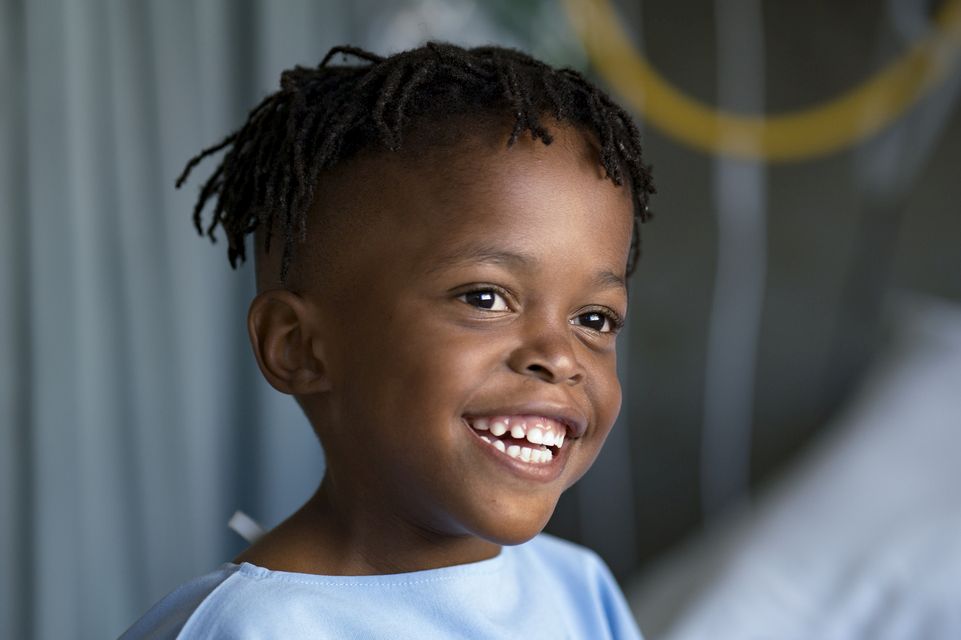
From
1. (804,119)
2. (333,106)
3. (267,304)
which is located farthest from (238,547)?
(804,119)

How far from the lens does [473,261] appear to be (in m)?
0.73

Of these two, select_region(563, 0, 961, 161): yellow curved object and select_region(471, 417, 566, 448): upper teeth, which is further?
select_region(563, 0, 961, 161): yellow curved object

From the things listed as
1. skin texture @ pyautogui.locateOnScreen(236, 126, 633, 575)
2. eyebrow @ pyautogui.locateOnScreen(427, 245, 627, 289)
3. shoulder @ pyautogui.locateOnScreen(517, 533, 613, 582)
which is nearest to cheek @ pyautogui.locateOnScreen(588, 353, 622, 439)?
skin texture @ pyautogui.locateOnScreen(236, 126, 633, 575)

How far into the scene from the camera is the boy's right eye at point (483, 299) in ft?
2.43

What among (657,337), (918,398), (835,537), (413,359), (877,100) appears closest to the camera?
(413,359)

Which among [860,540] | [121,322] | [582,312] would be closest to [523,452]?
[582,312]

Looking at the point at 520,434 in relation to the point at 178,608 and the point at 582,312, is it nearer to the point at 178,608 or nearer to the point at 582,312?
the point at 582,312

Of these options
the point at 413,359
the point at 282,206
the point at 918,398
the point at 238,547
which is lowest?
the point at 238,547

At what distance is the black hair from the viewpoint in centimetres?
75

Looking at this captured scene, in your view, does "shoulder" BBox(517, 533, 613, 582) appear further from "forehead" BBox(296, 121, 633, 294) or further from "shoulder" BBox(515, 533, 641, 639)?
"forehead" BBox(296, 121, 633, 294)

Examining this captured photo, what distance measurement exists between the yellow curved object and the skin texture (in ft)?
4.04

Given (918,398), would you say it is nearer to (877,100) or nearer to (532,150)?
(877,100)

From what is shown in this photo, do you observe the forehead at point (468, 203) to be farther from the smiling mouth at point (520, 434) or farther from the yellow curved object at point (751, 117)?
the yellow curved object at point (751, 117)

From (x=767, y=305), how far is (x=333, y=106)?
4.51 feet
